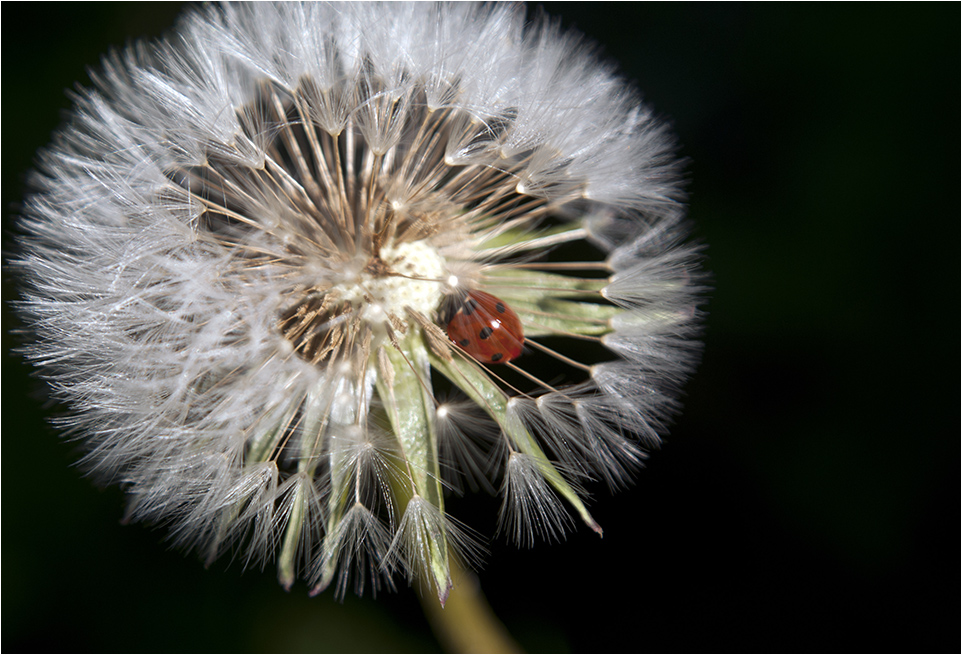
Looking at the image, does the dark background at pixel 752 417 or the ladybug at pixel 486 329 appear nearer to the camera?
the ladybug at pixel 486 329

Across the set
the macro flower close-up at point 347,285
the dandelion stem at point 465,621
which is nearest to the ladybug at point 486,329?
the macro flower close-up at point 347,285

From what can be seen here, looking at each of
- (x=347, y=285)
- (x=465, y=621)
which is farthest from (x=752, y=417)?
(x=347, y=285)

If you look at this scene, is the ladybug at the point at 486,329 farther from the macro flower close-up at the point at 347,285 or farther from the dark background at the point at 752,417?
the dark background at the point at 752,417

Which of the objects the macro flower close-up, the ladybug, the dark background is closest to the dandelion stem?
the dark background

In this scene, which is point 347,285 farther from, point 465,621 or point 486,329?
point 465,621

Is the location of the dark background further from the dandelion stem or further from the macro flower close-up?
the macro flower close-up

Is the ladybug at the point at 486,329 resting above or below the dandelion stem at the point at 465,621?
above
